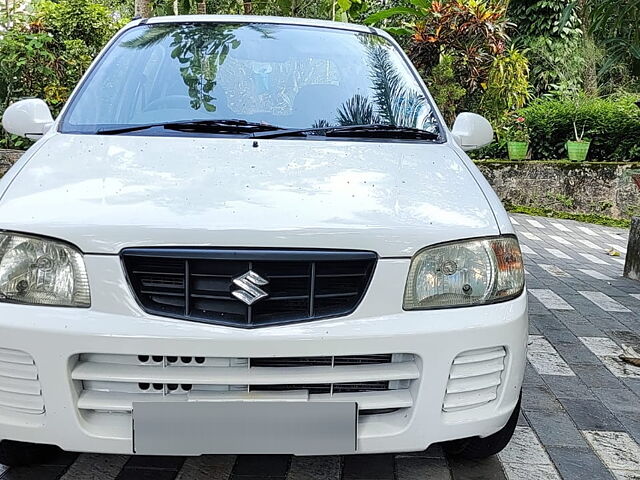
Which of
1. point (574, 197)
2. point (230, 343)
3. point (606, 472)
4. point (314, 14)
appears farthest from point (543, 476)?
point (314, 14)

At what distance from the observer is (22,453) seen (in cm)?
220

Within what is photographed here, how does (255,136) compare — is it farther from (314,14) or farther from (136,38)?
(314,14)

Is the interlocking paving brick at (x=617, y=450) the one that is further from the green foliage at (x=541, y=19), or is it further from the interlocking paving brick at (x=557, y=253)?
the green foliage at (x=541, y=19)

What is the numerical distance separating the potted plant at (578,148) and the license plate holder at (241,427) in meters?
9.90

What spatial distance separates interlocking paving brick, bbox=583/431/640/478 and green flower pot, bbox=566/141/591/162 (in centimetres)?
869

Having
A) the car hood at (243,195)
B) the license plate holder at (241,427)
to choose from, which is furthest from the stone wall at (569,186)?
the license plate holder at (241,427)

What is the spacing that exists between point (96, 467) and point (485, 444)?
1349 mm

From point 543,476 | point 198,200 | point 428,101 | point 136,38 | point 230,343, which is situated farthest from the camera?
point 136,38

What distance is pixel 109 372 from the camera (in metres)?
1.77

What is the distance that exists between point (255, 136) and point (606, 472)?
1.77 m

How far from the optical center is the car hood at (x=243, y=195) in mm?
1818

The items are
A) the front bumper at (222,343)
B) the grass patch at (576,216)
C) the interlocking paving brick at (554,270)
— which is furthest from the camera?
the grass patch at (576,216)

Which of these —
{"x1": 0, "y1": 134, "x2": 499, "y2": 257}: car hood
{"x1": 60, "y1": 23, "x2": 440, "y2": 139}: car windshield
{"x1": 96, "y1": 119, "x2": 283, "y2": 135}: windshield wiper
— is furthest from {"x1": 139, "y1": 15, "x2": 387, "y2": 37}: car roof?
{"x1": 0, "y1": 134, "x2": 499, "y2": 257}: car hood

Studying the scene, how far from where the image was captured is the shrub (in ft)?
35.5
